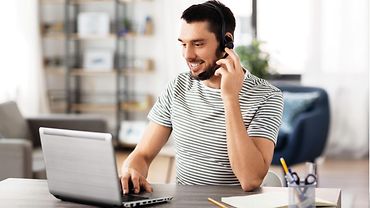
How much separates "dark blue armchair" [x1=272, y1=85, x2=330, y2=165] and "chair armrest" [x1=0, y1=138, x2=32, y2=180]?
1943mm

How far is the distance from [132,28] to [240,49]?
4.48 ft

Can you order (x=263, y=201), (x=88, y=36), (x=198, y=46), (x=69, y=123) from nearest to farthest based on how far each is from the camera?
1. (x=263, y=201)
2. (x=198, y=46)
3. (x=69, y=123)
4. (x=88, y=36)

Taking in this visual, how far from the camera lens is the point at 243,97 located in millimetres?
2807

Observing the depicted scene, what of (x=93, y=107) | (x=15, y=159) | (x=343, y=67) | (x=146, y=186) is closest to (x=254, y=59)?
(x=343, y=67)

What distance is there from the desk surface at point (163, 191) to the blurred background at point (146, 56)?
167 inches

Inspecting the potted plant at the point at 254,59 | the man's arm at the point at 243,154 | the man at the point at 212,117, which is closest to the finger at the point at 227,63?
the man at the point at 212,117

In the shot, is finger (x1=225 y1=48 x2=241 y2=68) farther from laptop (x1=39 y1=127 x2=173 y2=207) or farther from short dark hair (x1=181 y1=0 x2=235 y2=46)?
laptop (x1=39 y1=127 x2=173 y2=207)

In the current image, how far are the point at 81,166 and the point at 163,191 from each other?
1.16ft

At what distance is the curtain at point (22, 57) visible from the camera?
23.7ft

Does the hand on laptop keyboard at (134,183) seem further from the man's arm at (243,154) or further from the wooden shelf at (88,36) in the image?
the wooden shelf at (88,36)

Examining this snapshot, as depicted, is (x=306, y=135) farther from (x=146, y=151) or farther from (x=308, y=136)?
(x=146, y=151)

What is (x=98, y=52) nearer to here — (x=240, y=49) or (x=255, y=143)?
(x=240, y=49)

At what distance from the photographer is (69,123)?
5.55 m

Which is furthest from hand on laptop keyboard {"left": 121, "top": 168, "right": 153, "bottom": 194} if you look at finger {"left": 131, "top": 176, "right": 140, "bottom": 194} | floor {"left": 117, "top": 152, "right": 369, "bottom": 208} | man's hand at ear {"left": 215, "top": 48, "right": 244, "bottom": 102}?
floor {"left": 117, "top": 152, "right": 369, "bottom": 208}
